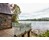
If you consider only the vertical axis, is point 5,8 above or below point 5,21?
above

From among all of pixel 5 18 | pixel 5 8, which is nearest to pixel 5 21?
pixel 5 18

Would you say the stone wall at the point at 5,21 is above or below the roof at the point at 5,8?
below

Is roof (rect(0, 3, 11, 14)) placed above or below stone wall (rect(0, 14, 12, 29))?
above

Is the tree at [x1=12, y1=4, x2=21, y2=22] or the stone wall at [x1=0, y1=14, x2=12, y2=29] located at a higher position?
the tree at [x1=12, y1=4, x2=21, y2=22]

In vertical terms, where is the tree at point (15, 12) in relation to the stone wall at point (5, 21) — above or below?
above

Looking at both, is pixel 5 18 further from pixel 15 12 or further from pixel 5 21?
pixel 15 12

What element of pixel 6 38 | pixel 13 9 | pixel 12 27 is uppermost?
pixel 13 9

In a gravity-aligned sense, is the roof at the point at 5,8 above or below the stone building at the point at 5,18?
above

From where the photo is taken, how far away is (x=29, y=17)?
1.46 m

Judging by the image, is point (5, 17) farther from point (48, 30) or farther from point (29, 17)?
point (48, 30)

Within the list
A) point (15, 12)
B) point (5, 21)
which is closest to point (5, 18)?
point (5, 21)

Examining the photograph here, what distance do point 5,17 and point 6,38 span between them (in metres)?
0.28

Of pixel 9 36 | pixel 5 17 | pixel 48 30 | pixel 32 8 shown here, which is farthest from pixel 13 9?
pixel 48 30

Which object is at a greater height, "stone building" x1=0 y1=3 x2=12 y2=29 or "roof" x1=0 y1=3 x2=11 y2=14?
"roof" x1=0 y1=3 x2=11 y2=14
